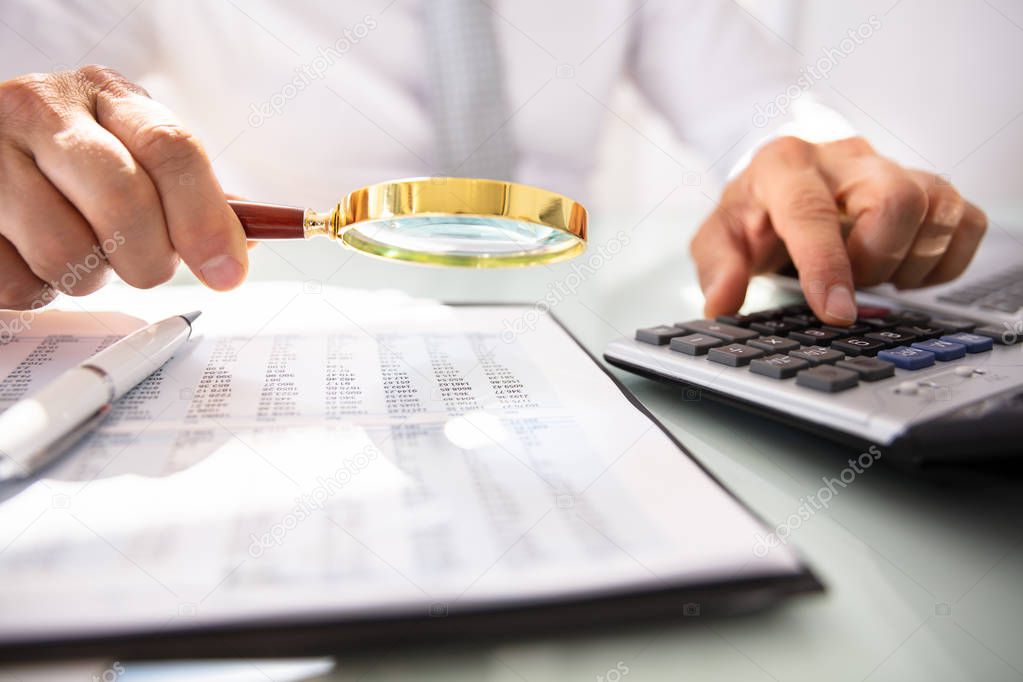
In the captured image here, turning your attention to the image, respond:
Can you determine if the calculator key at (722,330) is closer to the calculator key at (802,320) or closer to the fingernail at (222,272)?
the calculator key at (802,320)

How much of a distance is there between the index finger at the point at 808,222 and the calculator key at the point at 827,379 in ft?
0.59

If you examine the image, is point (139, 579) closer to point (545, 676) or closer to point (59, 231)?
point (545, 676)

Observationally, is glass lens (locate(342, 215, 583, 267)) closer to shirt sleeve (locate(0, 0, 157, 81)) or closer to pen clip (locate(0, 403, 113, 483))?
pen clip (locate(0, 403, 113, 483))

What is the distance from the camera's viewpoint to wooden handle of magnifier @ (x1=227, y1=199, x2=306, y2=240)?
0.52 metres

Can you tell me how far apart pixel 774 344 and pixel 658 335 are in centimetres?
9

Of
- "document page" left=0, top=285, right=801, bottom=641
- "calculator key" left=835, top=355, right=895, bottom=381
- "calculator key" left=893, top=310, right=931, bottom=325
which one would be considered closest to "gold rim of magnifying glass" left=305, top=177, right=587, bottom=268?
"document page" left=0, top=285, right=801, bottom=641

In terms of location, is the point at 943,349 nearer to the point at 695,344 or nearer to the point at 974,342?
the point at 974,342

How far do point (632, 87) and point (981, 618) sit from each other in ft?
4.64

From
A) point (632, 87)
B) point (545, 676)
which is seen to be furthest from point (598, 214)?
point (545, 676)

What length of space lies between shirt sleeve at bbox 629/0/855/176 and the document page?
33.7 inches

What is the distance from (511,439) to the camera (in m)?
0.39

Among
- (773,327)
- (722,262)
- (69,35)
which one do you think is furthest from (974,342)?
(69,35)

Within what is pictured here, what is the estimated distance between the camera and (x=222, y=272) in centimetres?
52

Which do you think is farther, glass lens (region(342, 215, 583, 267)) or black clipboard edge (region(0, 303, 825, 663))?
glass lens (region(342, 215, 583, 267))
